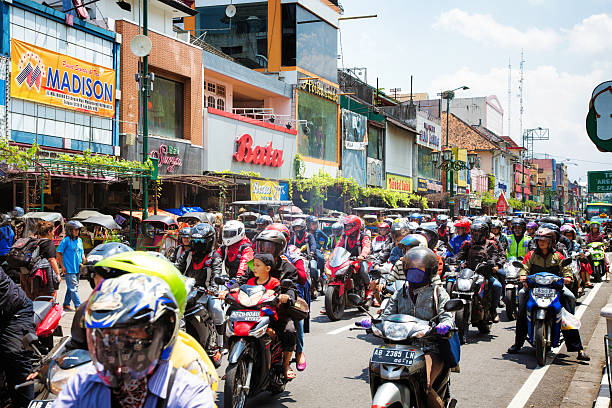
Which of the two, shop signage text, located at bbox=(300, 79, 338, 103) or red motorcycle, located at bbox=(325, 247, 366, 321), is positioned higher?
shop signage text, located at bbox=(300, 79, 338, 103)

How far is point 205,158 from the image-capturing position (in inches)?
1099

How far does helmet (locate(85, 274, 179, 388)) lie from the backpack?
302 inches

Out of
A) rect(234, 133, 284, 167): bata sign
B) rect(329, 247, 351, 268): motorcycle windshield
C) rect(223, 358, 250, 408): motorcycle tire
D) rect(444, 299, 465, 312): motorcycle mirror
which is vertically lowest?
rect(223, 358, 250, 408): motorcycle tire

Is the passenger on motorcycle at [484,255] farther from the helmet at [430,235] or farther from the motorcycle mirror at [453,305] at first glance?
the motorcycle mirror at [453,305]

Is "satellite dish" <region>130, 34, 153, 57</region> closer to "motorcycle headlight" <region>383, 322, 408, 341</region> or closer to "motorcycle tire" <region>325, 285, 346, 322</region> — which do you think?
"motorcycle tire" <region>325, 285, 346, 322</region>

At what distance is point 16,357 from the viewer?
5012 mm

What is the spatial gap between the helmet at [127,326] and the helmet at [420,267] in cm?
357

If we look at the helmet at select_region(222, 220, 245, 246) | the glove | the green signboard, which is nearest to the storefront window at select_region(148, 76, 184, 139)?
the helmet at select_region(222, 220, 245, 246)

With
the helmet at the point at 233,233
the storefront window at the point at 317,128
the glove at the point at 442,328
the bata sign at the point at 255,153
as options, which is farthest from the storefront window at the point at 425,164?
the glove at the point at 442,328

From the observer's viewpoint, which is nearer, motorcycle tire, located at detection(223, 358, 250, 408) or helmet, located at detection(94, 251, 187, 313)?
helmet, located at detection(94, 251, 187, 313)

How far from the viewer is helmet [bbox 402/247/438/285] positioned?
18.5ft

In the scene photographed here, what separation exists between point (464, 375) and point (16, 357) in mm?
5288

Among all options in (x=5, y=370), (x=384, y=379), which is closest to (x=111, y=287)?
(x=384, y=379)

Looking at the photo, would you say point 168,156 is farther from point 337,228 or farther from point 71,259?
point 71,259
